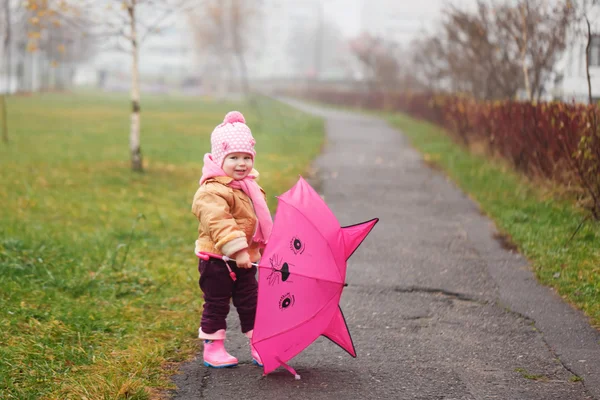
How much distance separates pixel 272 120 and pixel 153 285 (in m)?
24.6

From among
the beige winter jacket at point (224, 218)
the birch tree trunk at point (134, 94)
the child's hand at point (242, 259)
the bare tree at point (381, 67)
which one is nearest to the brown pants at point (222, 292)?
the beige winter jacket at point (224, 218)

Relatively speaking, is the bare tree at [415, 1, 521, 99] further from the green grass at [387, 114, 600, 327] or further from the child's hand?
the child's hand

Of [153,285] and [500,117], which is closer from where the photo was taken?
[153,285]

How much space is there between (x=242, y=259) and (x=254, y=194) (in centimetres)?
39

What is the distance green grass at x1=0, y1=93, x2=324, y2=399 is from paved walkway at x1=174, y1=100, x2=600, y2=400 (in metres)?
0.43

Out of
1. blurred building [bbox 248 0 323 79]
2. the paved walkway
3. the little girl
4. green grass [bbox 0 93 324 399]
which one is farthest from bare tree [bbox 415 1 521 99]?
blurred building [bbox 248 0 323 79]

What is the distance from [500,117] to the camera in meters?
12.5

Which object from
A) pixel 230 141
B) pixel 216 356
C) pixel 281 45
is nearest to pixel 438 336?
pixel 216 356

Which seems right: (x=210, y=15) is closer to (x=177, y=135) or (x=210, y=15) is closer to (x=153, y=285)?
(x=177, y=135)

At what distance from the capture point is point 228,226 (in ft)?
13.8

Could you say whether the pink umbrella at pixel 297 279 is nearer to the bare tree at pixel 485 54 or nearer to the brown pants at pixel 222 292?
the brown pants at pixel 222 292

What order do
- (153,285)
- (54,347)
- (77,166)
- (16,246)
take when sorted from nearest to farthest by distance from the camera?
1. (54,347)
2. (153,285)
3. (16,246)
4. (77,166)

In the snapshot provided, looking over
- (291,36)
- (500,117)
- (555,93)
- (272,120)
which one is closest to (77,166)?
(500,117)

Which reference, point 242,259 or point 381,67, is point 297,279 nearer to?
point 242,259
